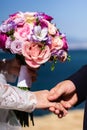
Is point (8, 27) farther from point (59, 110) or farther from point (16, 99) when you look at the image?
point (59, 110)

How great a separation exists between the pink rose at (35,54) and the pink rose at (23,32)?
50 millimetres

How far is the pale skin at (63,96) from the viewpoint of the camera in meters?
2.87

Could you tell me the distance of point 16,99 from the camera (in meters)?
2.63

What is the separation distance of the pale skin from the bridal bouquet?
133 millimetres

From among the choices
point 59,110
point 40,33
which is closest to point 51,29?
point 40,33

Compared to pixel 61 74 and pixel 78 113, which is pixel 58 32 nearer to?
pixel 78 113

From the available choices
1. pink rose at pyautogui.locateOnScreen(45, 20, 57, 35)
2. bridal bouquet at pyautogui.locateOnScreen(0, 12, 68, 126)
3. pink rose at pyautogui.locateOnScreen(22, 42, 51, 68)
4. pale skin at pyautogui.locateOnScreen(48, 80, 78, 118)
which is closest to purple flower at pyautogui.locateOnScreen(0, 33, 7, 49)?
bridal bouquet at pyautogui.locateOnScreen(0, 12, 68, 126)

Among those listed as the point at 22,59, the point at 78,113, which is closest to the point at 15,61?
the point at 22,59

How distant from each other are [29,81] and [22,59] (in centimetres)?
15

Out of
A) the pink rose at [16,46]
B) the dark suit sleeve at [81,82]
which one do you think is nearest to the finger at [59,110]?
the dark suit sleeve at [81,82]

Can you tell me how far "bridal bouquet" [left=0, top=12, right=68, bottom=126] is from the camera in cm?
282

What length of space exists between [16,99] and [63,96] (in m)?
0.44

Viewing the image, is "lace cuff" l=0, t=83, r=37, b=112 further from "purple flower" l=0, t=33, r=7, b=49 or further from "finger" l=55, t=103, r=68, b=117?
"purple flower" l=0, t=33, r=7, b=49

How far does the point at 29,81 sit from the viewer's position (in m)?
2.92
